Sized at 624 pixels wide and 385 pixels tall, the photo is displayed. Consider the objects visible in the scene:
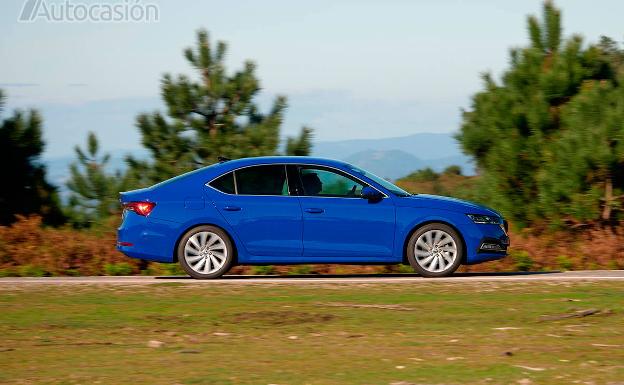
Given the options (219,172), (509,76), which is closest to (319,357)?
(219,172)

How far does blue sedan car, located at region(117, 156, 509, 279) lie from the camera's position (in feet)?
48.2

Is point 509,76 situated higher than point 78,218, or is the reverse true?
point 509,76

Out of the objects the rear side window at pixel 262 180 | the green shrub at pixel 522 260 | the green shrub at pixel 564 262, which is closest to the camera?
the rear side window at pixel 262 180

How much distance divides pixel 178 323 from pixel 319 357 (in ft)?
7.24

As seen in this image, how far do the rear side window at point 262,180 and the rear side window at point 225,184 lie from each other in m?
0.08

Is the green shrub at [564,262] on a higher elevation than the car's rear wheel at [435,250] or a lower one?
lower

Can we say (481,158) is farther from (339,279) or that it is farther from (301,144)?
(339,279)

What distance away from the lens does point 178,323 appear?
1071 cm

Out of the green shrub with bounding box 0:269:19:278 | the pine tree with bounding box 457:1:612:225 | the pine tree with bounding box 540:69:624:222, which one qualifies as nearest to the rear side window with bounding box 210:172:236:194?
the green shrub with bounding box 0:269:19:278

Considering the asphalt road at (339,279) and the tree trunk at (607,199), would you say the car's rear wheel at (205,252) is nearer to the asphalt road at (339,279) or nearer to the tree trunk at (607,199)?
the asphalt road at (339,279)

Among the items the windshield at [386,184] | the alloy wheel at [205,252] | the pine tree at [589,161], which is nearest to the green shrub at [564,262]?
the pine tree at [589,161]

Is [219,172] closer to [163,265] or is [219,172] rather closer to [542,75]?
[163,265]

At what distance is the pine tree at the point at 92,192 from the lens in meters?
24.9

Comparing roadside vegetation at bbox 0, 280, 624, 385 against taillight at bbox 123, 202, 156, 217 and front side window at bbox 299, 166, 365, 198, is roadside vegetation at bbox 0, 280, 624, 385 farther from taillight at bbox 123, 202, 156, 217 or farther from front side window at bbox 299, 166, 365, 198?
front side window at bbox 299, 166, 365, 198
